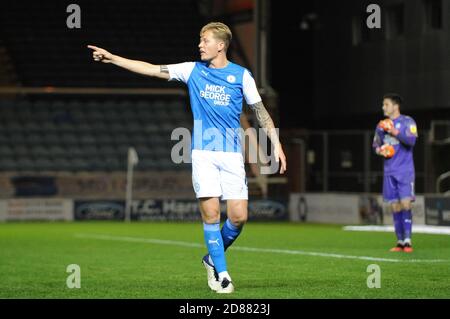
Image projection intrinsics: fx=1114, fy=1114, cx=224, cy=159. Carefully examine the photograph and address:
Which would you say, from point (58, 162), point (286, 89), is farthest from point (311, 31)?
point (58, 162)

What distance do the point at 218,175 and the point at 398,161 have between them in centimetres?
678

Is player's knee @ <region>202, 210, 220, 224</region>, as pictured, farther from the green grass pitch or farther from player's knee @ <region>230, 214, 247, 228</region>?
the green grass pitch

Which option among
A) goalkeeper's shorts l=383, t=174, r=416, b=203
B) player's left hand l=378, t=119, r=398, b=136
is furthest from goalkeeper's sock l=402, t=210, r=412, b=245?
player's left hand l=378, t=119, r=398, b=136

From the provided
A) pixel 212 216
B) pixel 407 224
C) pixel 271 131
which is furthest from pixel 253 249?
pixel 271 131

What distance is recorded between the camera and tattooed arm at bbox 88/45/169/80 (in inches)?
405

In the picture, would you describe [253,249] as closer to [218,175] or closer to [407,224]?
[407,224]

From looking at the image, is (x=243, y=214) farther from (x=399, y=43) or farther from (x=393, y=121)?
(x=399, y=43)

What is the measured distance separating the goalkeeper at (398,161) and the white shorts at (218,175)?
6.43 metres

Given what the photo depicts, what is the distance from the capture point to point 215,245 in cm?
1066

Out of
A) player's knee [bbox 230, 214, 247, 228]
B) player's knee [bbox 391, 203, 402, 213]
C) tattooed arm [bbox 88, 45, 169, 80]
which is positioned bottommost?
player's knee [bbox 391, 203, 402, 213]

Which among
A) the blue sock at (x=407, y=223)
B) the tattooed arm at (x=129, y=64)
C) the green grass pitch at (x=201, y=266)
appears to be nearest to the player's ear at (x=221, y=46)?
the tattooed arm at (x=129, y=64)

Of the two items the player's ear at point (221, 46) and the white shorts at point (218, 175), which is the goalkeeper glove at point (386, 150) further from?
the player's ear at point (221, 46)

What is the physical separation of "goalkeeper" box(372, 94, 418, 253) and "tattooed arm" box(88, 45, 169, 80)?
668 centimetres
